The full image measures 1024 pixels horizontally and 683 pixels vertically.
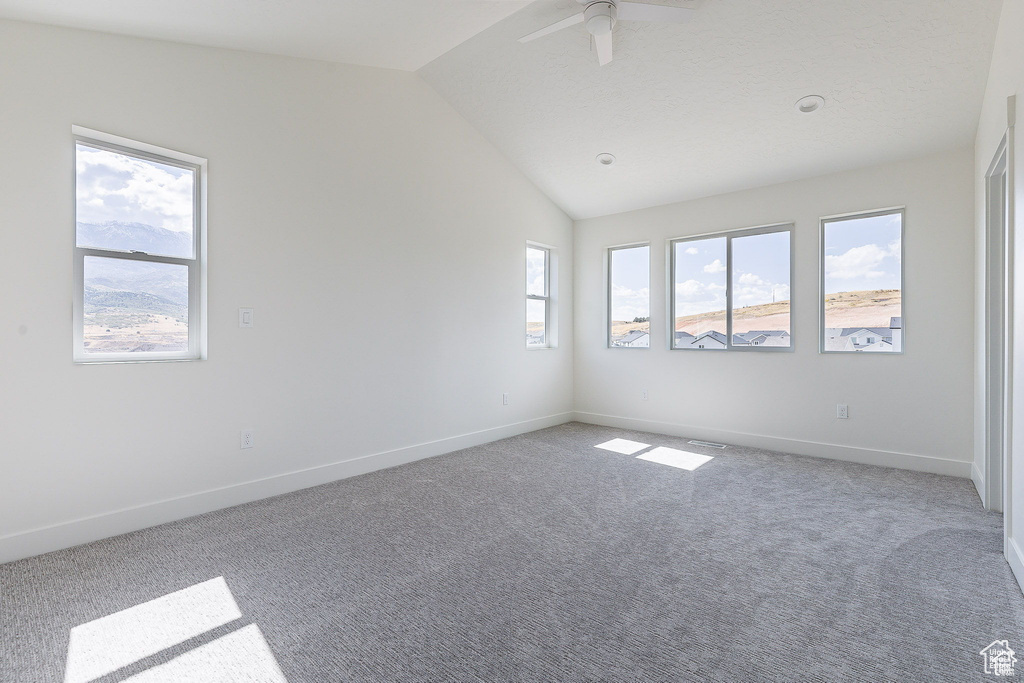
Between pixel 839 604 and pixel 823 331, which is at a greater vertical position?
pixel 823 331

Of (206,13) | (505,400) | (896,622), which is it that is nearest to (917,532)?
(896,622)

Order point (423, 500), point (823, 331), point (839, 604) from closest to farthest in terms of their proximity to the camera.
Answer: point (839, 604) < point (423, 500) < point (823, 331)

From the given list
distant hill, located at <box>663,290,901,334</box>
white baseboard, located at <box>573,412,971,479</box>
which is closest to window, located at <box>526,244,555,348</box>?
white baseboard, located at <box>573,412,971,479</box>

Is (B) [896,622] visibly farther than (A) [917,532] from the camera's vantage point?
No

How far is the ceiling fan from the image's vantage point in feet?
8.64

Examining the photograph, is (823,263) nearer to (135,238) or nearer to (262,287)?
(262,287)

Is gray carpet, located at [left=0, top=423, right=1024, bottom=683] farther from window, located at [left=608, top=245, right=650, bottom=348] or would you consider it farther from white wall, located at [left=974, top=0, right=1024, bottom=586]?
window, located at [left=608, top=245, right=650, bottom=348]

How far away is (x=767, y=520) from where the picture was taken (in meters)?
2.92

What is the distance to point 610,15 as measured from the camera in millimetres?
2785

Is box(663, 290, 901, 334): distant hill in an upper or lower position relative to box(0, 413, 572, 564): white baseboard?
upper

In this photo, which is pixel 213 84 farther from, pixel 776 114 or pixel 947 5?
pixel 947 5

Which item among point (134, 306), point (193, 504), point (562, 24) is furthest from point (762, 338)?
point (134, 306)

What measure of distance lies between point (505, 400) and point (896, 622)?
3.65 meters

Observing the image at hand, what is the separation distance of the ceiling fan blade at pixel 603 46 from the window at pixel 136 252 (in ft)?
8.42
